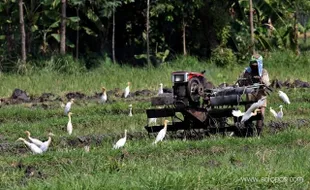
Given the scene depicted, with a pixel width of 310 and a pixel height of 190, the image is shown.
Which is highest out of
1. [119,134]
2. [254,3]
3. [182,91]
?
[254,3]

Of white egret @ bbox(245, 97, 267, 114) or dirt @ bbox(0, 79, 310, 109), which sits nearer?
white egret @ bbox(245, 97, 267, 114)

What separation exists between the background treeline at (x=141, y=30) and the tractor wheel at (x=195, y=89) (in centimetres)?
1173

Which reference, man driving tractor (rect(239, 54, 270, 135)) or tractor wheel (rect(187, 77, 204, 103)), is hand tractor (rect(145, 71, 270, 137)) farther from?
man driving tractor (rect(239, 54, 270, 135))

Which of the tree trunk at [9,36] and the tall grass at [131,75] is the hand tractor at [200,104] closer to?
the tall grass at [131,75]

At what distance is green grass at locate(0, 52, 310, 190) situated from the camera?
6941 millimetres

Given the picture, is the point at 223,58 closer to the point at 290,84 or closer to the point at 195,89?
the point at 290,84

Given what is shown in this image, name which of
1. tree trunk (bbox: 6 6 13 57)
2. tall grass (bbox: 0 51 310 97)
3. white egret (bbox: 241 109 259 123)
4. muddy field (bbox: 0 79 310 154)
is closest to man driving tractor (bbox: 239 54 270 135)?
muddy field (bbox: 0 79 310 154)

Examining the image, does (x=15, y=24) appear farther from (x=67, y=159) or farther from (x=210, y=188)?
(x=210, y=188)

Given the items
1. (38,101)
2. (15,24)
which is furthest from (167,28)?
(38,101)

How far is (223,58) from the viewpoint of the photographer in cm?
2417

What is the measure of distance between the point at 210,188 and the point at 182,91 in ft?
14.2

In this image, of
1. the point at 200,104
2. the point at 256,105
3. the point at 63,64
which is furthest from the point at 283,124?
the point at 63,64

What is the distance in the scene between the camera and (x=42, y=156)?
29.7ft

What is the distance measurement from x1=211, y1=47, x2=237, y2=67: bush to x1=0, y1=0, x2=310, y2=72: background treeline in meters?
0.03
